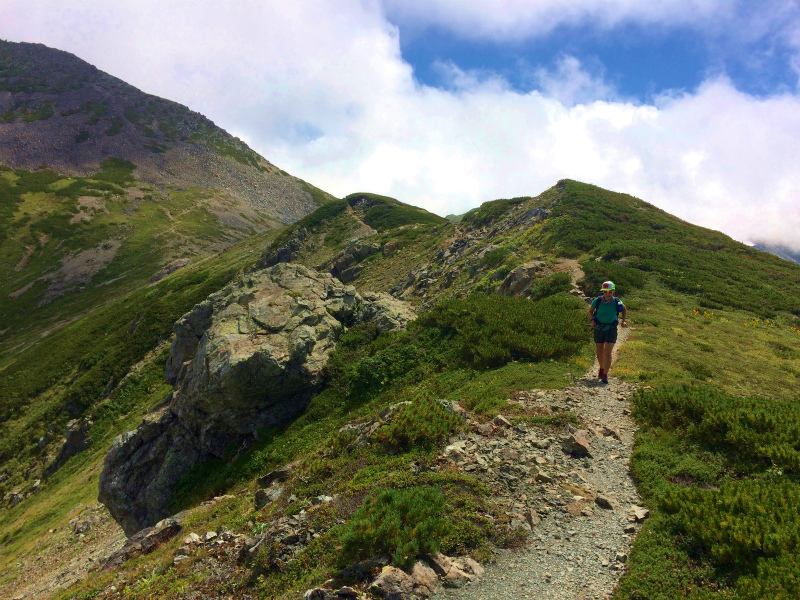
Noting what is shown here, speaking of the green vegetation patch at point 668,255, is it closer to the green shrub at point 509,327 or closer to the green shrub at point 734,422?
the green shrub at point 509,327

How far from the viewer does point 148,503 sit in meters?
19.3

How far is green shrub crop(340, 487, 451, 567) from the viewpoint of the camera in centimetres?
671

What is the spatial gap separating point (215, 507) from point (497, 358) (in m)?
11.6

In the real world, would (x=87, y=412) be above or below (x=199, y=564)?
below

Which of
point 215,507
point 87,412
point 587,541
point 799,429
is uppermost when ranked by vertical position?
point 799,429

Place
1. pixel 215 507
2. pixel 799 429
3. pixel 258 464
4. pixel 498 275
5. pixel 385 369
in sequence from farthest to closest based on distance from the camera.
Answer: pixel 498 275 → pixel 385 369 → pixel 258 464 → pixel 215 507 → pixel 799 429

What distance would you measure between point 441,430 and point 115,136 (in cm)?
18721

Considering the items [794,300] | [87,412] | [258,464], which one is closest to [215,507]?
[258,464]

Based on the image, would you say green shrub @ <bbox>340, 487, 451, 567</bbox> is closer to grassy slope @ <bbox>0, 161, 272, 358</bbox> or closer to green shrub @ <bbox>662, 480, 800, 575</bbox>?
green shrub @ <bbox>662, 480, 800, 575</bbox>

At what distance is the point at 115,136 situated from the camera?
149 metres

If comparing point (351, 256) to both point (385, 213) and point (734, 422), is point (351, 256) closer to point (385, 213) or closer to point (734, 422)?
point (385, 213)

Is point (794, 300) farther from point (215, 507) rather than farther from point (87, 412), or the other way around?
point (87, 412)

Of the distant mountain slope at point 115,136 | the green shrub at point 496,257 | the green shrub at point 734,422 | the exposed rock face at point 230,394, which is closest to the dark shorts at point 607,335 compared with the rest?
the green shrub at point 734,422

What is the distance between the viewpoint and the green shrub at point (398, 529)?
671 cm
